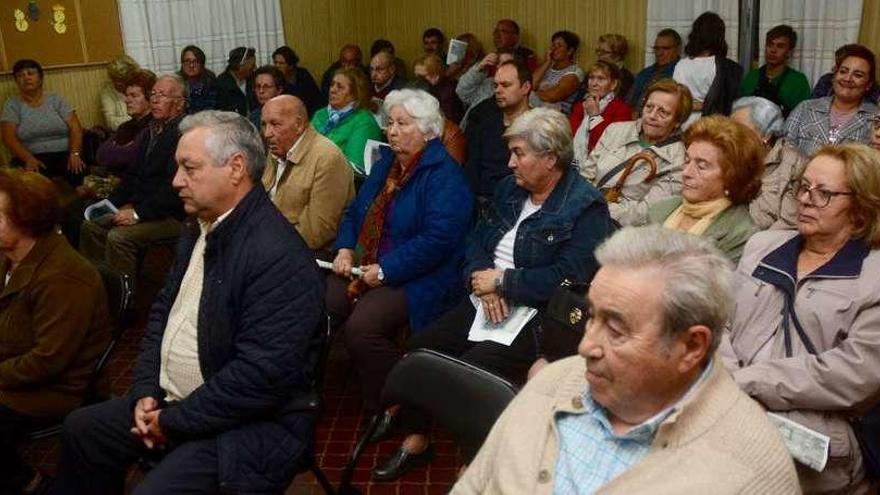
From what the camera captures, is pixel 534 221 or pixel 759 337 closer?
pixel 759 337

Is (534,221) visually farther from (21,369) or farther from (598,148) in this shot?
(21,369)

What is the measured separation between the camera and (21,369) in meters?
2.40

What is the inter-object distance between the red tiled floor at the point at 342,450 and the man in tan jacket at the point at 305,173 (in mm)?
719

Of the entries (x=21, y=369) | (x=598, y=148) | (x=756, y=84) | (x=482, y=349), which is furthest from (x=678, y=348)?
(x=756, y=84)

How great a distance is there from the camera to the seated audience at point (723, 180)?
261cm

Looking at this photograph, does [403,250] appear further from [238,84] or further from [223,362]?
[238,84]

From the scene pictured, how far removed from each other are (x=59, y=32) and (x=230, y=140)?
15.7 feet

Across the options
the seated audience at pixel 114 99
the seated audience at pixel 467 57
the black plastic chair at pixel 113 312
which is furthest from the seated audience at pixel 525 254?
the seated audience at pixel 114 99

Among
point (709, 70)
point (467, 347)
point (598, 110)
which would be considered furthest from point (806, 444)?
point (709, 70)

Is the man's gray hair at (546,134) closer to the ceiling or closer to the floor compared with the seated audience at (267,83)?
closer to the floor

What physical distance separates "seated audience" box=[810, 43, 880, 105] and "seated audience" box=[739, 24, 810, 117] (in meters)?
0.10

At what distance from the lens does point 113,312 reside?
2.68 m

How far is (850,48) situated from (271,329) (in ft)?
12.1

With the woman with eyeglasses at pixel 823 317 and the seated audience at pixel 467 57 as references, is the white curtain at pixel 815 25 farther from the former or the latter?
the woman with eyeglasses at pixel 823 317
